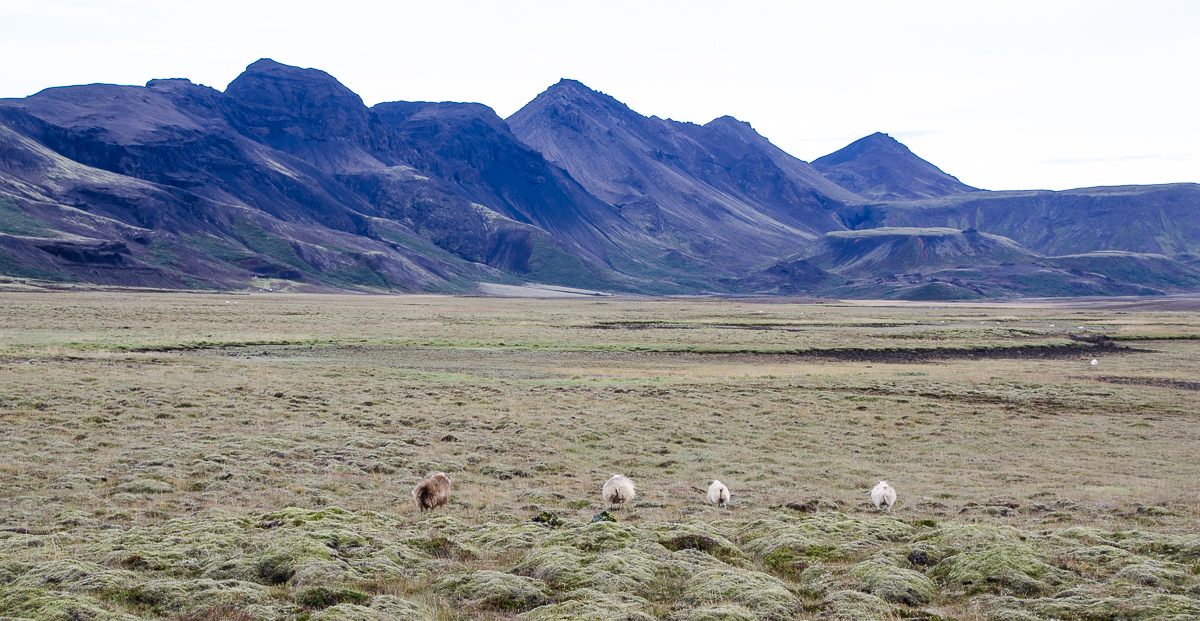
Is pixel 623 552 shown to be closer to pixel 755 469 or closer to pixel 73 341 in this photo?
pixel 755 469

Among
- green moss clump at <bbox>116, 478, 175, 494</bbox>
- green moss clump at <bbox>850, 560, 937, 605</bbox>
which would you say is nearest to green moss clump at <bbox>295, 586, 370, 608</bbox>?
green moss clump at <bbox>850, 560, 937, 605</bbox>

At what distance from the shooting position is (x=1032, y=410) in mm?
28234

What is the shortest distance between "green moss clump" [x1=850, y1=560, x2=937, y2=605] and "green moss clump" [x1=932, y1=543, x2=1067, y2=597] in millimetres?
430

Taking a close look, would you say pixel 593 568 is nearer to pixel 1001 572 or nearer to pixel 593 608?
pixel 593 608

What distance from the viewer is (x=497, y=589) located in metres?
8.80

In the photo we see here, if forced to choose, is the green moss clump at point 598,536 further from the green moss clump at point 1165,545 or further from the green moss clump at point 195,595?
the green moss clump at point 1165,545

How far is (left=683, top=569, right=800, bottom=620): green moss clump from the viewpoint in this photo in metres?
8.32

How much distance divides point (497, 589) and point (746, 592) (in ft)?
9.34

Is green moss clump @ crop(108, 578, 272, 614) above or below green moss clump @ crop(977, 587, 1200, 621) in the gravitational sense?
below

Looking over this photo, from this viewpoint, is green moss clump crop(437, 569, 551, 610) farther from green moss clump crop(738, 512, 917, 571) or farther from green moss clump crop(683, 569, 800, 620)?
green moss clump crop(738, 512, 917, 571)

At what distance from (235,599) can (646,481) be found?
10.1 m

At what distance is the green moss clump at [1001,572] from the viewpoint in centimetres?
903

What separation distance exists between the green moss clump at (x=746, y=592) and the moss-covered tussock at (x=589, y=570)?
0.02 m

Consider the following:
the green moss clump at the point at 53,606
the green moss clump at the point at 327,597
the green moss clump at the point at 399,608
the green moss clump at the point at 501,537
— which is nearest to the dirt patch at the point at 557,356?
the green moss clump at the point at 501,537
